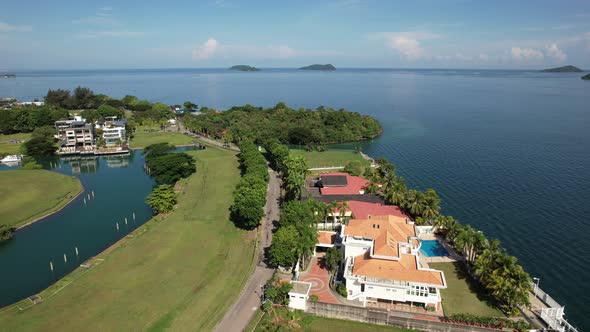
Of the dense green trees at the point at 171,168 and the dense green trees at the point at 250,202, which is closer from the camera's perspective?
the dense green trees at the point at 250,202

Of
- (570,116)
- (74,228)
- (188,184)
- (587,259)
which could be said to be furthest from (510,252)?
(570,116)

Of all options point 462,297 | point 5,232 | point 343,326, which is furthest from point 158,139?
point 462,297

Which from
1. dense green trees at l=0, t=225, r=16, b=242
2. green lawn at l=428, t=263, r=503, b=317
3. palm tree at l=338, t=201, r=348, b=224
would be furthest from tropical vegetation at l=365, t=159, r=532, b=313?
dense green trees at l=0, t=225, r=16, b=242

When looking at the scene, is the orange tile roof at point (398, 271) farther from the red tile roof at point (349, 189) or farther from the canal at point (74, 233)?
the canal at point (74, 233)

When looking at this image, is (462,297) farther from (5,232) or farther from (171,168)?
(5,232)

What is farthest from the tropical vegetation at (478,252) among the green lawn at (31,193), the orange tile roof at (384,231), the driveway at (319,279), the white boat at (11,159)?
the white boat at (11,159)
